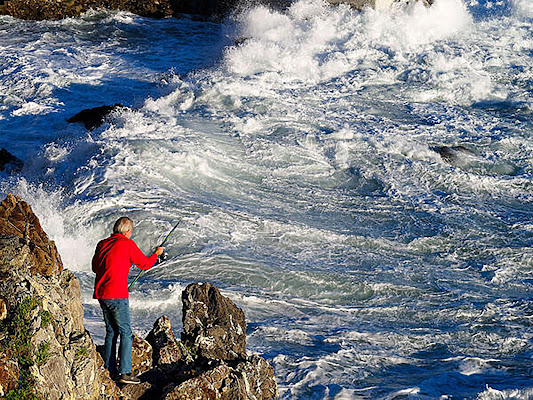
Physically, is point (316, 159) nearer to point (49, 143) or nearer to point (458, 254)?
point (458, 254)

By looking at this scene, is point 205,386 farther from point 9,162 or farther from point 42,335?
point 9,162

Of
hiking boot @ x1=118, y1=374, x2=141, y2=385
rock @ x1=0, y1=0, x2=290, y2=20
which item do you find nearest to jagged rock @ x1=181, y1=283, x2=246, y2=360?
hiking boot @ x1=118, y1=374, x2=141, y2=385

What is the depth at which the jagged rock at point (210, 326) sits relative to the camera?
5332 mm

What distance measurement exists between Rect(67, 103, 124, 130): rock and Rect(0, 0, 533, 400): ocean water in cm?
31

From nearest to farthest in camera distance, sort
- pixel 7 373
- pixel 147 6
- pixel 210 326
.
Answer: pixel 7 373 < pixel 210 326 < pixel 147 6

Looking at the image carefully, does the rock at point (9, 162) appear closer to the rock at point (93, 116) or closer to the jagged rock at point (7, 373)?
the rock at point (93, 116)

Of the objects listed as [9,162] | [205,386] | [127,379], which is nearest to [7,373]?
[127,379]

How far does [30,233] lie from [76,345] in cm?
138

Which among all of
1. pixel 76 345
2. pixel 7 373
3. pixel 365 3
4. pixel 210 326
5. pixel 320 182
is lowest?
pixel 320 182

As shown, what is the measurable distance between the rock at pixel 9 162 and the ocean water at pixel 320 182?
0.23 m

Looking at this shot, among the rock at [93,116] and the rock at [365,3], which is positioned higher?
the rock at [365,3]

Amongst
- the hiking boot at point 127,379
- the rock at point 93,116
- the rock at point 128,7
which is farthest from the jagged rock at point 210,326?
the rock at point 128,7

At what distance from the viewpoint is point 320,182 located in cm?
1109

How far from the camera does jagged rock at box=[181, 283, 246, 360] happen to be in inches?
210
